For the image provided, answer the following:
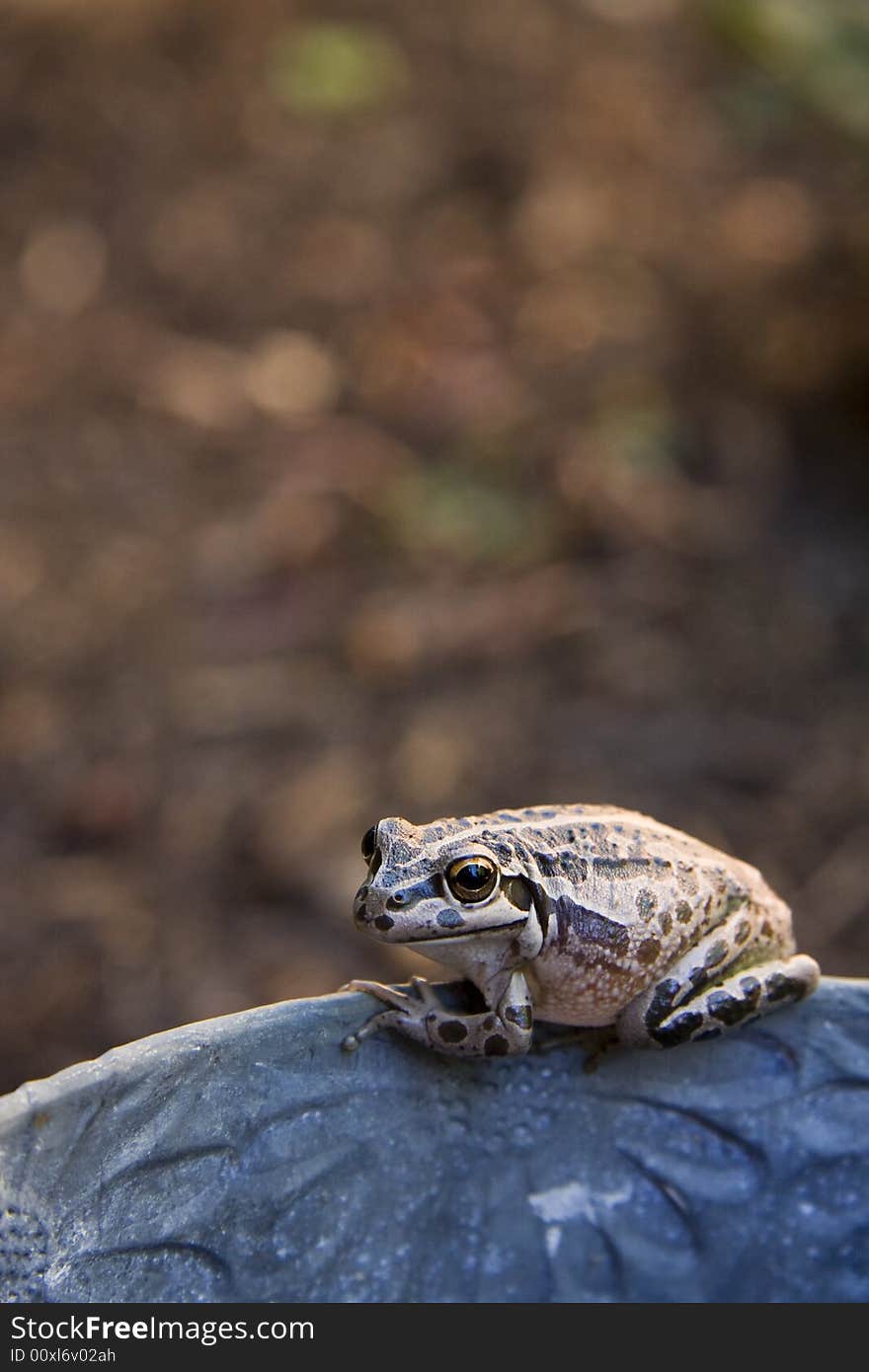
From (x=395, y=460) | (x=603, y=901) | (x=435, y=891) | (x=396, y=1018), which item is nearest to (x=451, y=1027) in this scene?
(x=396, y=1018)

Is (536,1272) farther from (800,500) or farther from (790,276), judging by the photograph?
(790,276)

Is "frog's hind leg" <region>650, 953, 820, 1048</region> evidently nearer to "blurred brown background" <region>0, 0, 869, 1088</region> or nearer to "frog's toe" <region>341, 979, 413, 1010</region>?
"frog's toe" <region>341, 979, 413, 1010</region>

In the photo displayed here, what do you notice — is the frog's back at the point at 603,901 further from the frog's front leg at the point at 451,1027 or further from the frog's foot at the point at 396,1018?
the frog's foot at the point at 396,1018

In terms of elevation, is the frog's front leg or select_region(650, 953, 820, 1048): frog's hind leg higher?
select_region(650, 953, 820, 1048): frog's hind leg

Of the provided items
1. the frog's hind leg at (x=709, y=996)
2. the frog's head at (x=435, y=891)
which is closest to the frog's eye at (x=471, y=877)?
the frog's head at (x=435, y=891)

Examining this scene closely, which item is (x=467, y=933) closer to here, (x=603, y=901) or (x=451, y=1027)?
(x=451, y=1027)

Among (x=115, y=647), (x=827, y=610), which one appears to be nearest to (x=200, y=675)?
(x=115, y=647)

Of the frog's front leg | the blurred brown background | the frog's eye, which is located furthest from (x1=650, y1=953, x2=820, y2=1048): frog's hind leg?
the blurred brown background
